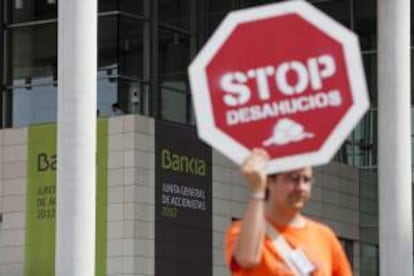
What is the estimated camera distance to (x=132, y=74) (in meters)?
→ 24.5

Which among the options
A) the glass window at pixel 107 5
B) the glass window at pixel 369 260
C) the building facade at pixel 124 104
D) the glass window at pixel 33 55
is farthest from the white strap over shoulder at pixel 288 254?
the glass window at pixel 369 260

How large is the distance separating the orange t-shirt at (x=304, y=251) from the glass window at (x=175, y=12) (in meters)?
20.9

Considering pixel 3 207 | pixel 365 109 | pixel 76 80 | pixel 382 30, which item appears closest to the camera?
pixel 365 109

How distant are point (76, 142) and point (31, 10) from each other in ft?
27.0

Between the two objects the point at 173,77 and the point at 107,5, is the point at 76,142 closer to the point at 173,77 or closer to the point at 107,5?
the point at 107,5

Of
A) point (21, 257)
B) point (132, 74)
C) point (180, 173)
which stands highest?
point (132, 74)

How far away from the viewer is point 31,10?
25812mm

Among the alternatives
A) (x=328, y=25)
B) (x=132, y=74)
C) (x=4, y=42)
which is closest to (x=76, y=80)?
(x=132, y=74)

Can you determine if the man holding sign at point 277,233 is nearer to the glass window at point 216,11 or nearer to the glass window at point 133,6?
the glass window at point 133,6

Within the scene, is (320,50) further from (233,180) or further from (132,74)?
(233,180)

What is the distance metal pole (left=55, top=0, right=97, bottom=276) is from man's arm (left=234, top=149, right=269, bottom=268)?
1354cm

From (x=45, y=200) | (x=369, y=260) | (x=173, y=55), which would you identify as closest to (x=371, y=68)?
(x=369, y=260)

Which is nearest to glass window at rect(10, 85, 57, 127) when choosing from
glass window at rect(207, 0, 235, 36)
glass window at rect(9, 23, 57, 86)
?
glass window at rect(9, 23, 57, 86)

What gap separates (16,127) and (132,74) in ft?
8.11
